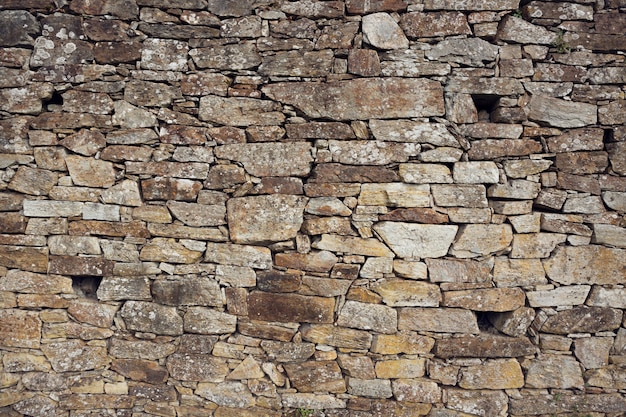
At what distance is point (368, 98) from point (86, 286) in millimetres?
3024

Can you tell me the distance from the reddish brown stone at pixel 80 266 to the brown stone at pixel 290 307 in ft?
4.23

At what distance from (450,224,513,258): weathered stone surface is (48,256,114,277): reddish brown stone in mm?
2991

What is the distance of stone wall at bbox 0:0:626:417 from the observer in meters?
3.46

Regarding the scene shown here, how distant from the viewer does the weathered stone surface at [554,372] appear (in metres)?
3.54

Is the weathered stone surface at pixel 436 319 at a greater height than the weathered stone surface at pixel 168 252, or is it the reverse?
the weathered stone surface at pixel 168 252

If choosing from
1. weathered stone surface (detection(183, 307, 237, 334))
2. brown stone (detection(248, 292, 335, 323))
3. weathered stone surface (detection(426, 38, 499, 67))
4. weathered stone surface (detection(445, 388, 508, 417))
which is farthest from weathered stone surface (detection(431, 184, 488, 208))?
weathered stone surface (detection(183, 307, 237, 334))

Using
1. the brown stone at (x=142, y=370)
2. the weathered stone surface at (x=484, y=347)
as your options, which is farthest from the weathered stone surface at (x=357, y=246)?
the brown stone at (x=142, y=370)

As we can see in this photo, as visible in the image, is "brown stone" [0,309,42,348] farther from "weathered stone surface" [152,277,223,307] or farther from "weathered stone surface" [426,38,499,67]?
"weathered stone surface" [426,38,499,67]

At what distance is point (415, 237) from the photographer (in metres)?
3.46

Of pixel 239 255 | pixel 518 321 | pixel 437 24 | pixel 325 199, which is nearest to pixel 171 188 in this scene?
pixel 239 255

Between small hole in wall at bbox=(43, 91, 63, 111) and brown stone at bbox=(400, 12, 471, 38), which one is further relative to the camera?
small hole in wall at bbox=(43, 91, 63, 111)

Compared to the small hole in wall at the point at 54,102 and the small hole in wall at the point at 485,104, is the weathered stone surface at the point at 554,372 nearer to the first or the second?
the small hole in wall at the point at 485,104

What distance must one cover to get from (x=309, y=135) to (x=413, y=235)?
47.9 inches

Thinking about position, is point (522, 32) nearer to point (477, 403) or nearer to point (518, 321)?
point (518, 321)
